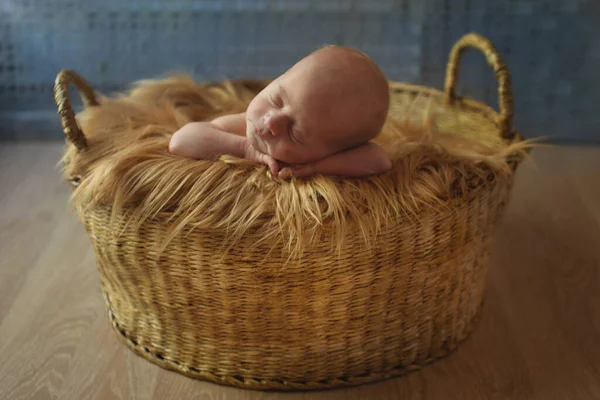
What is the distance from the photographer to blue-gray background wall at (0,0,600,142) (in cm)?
194

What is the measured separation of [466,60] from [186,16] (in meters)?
0.78

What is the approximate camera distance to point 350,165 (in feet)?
3.51

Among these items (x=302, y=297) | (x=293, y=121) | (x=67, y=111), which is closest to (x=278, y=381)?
(x=302, y=297)

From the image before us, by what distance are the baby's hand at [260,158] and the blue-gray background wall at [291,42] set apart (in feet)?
2.96

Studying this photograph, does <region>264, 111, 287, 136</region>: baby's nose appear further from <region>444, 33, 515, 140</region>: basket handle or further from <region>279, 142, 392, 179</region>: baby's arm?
<region>444, 33, 515, 140</region>: basket handle

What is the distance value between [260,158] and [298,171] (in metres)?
0.07

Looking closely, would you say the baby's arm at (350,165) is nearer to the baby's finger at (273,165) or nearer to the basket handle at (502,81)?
the baby's finger at (273,165)

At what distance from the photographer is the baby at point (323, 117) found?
1.03m

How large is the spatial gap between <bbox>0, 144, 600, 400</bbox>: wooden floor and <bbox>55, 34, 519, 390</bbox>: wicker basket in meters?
0.03

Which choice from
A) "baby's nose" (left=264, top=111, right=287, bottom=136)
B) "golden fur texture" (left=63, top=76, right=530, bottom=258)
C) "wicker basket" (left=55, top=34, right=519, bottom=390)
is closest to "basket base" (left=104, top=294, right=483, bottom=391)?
"wicker basket" (left=55, top=34, right=519, bottom=390)

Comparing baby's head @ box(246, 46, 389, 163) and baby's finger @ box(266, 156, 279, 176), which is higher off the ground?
baby's head @ box(246, 46, 389, 163)

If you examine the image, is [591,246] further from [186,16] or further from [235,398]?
[186,16]

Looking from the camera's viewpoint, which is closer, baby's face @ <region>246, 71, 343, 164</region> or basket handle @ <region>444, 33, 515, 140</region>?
baby's face @ <region>246, 71, 343, 164</region>

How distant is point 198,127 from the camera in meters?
1.17
